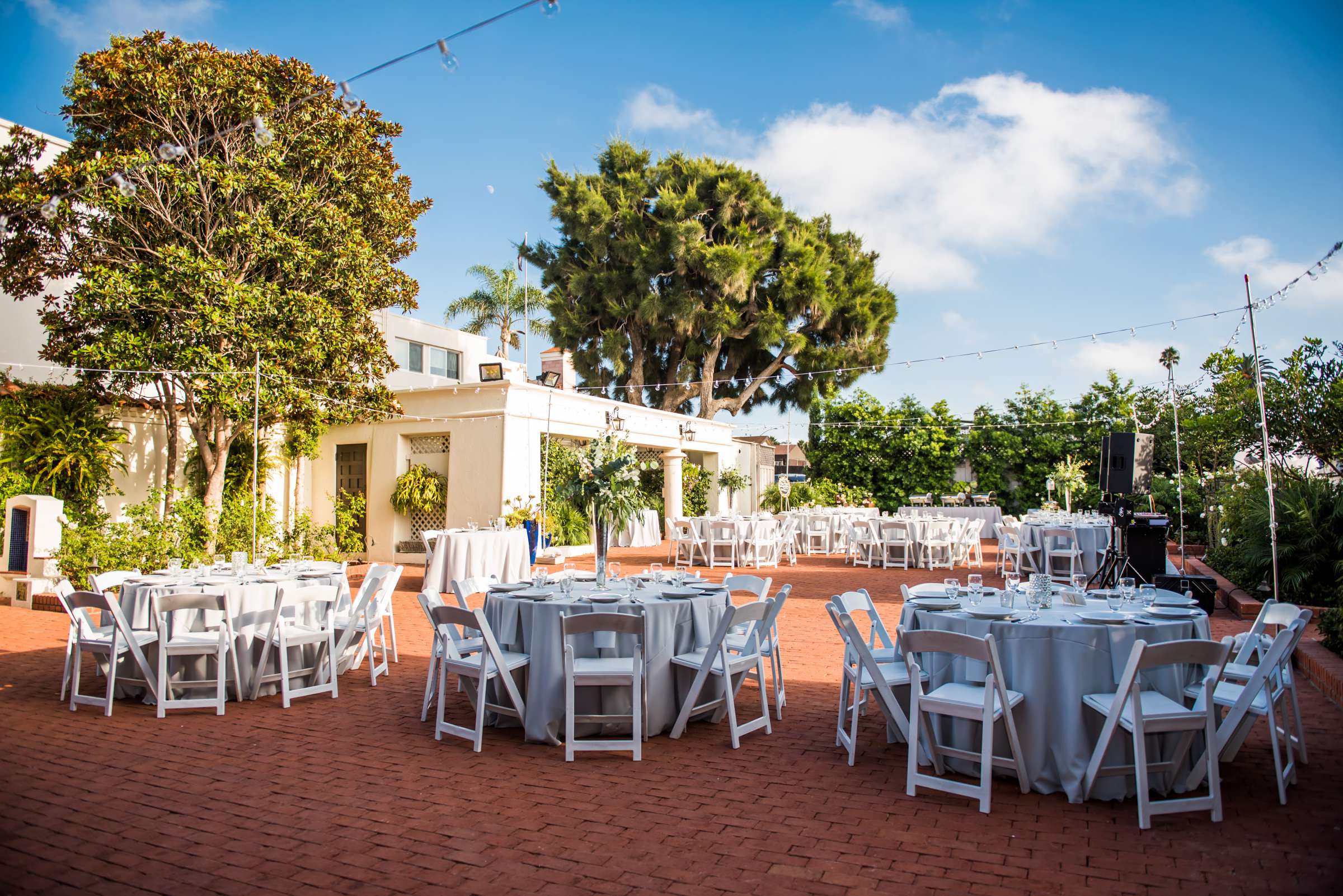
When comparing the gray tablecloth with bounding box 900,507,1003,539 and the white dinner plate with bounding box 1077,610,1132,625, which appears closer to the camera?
the white dinner plate with bounding box 1077,610,1132,625

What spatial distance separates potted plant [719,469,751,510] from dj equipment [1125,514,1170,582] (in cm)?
1193

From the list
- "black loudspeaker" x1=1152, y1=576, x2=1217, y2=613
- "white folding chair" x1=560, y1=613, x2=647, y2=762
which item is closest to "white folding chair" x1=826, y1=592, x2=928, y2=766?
"white folding chair" x1=560, y1=613, x2=647, y2=762

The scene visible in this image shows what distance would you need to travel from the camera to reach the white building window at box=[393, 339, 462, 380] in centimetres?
2270

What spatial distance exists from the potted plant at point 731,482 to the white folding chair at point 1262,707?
16.7 m

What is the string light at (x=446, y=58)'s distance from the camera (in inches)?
188

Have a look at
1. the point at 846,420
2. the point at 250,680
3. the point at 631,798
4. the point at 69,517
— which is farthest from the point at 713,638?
the point at 846,420

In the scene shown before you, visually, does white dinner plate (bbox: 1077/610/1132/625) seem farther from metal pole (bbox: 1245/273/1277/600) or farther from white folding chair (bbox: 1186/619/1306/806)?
metal pole (bbox: 1245/273/1277/600)

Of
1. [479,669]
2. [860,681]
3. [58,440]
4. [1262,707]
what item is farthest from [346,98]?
[1262,707]

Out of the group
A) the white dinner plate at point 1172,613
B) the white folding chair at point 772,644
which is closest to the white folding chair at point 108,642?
the white folding chair at point 772,644

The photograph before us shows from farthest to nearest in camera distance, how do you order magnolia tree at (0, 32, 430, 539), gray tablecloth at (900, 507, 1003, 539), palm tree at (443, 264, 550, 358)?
palm tree at (443, 264, 550, 358) → gray tablecloth at (900, 507, 1003, 539) → magnolia tree at (0, 32, 430, 539)

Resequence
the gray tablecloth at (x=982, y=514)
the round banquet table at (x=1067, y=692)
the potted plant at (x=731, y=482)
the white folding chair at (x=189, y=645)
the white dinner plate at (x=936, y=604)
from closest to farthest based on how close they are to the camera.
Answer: the round banquet table at (x=1067, y=692), the white dinner plate at (x=936, y=604), the white folding chair at (x=189, y=645), the gray tablecloth at (x=982, y=514), the potted plant at (x=731, y=482)

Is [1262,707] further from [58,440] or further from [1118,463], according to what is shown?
[58,440]

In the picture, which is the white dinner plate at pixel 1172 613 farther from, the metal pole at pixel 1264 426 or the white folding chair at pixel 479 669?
the white folding chair at pixel 479 669

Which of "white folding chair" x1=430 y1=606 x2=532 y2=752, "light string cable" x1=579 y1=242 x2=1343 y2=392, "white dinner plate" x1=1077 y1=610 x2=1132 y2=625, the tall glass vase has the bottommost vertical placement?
"white folding chair" x1=430 y1=606 x2=532 y2=752
